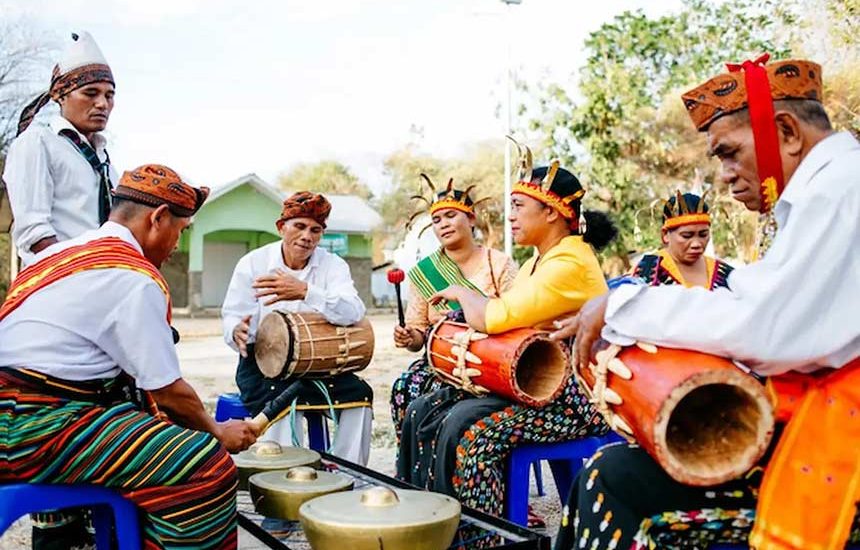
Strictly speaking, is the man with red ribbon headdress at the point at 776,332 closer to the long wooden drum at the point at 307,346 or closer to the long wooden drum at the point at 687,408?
the long wooden drum at the point at 687,408

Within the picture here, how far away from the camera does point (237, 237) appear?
29.6m

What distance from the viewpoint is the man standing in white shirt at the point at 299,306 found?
15.6 feet

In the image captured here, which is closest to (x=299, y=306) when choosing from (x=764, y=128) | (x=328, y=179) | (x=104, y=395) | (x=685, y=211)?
(x=104, y=395)

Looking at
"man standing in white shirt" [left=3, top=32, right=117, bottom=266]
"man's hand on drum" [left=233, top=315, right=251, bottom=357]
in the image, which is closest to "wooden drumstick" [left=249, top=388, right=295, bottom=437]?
"man's hand on drum" [left=233, top=315, right=251, bottom=357]

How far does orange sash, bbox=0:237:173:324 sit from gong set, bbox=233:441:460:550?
32.2 inches

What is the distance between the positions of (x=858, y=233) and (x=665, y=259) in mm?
3843

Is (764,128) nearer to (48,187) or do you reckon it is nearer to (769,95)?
(769,95)

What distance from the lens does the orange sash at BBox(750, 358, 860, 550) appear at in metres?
1.88

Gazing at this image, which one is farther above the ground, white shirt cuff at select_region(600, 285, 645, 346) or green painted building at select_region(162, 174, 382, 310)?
white shirt cuff at select_region(600, 285, 645, 346)

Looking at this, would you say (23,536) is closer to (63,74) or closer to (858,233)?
(63,74)

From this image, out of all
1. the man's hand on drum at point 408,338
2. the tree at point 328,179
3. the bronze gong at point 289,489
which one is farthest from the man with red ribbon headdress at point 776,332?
the tree at point 328,179

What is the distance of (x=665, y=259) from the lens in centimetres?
570

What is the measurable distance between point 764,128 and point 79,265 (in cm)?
212

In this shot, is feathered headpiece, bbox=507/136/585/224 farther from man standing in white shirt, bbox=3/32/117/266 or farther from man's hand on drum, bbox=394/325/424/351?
man standing in white shirt, bbox=3/32/117/266
